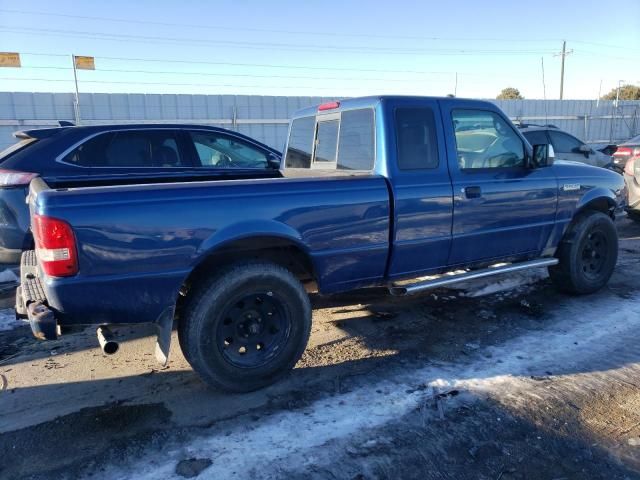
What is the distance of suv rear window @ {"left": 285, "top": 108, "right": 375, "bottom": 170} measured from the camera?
405cm

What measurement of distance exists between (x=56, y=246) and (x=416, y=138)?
108 inches

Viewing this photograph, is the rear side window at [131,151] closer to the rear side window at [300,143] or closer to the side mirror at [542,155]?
the rear side window at [300,143]

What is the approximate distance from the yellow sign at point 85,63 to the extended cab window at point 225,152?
1062 centimetres

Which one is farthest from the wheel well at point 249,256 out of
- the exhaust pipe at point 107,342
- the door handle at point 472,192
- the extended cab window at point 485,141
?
the extended cab window at point 485,141

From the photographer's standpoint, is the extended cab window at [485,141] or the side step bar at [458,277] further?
the extended cab window at [485,141]

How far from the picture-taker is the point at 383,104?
12.9 feet

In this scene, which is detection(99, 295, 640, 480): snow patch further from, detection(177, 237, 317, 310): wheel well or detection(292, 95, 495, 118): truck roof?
detection(292, 95, 495, 118): truck roof

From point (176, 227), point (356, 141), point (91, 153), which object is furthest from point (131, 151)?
point (176, 227)

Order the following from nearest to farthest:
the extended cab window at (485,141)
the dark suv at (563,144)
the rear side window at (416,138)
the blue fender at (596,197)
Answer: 1. the rear side window at (416,138)
2. the extended cab window at (485,141)
3. the blue fender at (596,197)
4. the dark suv at (563,144)

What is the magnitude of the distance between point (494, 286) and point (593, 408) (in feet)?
8.48

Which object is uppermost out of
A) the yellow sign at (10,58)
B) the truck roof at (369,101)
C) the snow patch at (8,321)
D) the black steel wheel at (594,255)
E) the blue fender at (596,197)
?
the yellow sign at (10,58)

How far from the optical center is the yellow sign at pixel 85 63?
14430 millimetres

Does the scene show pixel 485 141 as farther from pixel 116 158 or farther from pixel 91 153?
pixel 91 153

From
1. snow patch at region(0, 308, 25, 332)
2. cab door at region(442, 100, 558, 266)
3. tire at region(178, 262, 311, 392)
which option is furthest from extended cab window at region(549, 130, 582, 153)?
snow patch at region(0, 308, 25, 332)
